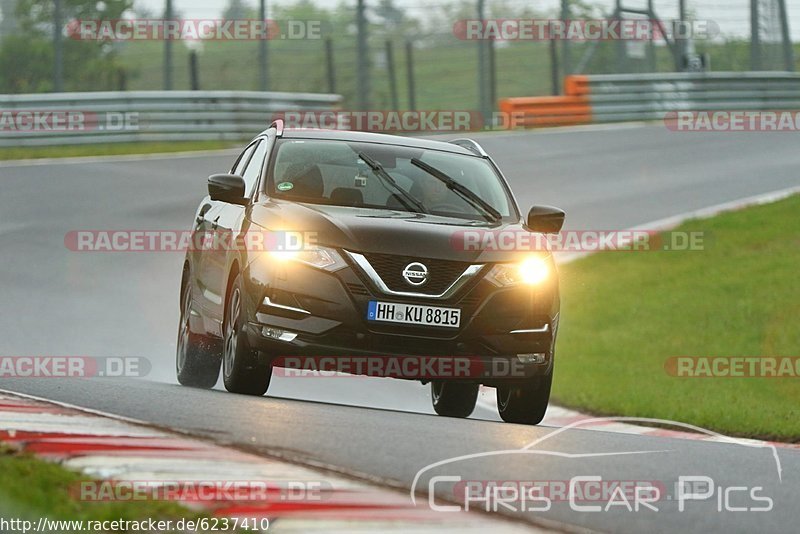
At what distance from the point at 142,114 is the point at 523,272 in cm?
1789

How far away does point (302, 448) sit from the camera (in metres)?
6.29

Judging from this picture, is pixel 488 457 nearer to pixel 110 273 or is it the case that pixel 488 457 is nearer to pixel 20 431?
pixel 20 431

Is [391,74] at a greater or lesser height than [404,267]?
greater

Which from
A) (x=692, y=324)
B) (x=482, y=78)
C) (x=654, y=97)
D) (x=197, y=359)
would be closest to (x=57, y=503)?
(x=197, y=359)

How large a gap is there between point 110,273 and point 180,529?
11.7 meters

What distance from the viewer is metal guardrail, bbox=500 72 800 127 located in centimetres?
3047

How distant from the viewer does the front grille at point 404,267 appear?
8.41 m

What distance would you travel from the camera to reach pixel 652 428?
429 inches

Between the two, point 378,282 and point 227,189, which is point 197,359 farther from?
point 378,282

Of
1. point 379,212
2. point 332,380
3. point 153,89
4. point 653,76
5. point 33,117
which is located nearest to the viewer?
point 379,212

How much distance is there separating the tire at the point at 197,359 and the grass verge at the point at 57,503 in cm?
546

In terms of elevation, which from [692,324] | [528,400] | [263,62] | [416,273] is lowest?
[692,324]

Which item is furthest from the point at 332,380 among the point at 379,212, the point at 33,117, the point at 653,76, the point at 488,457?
the point at 653,76
